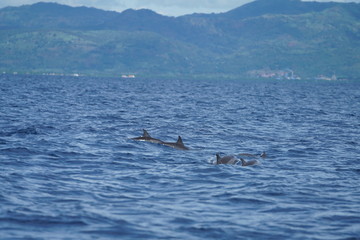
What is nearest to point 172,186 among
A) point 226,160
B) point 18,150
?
point 226,160

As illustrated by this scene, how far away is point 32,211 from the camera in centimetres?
1593

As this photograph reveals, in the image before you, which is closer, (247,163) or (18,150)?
(247,163)

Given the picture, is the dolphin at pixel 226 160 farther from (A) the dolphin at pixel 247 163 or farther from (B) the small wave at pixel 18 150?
(B) the small wave at pixel 18 150

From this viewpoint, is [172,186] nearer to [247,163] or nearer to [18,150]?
[247,163]

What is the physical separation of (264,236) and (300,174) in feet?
30.9

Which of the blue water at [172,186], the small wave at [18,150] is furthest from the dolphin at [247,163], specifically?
the small wave at [18,150]

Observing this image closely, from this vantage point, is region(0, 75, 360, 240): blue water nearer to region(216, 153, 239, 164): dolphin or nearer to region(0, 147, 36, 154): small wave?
region(0, 147, 36, 154): small wave

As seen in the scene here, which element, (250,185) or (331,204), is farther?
(250,185)

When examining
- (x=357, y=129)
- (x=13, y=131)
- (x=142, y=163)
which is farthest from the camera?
(x=357, y=129)

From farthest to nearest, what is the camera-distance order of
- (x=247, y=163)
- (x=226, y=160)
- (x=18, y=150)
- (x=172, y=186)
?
1. (x=18, y=150)
2. (x=226, y=160)
3. (x=247, y=163)
4. (x=172, y=186)

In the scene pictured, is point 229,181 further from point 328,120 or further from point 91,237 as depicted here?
point 328,120

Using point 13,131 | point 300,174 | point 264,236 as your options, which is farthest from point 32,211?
point 13,131

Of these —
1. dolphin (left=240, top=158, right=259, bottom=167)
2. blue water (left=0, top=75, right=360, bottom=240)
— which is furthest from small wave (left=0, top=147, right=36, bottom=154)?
dolphin (left=240, top=158, right=259, bottom=167)

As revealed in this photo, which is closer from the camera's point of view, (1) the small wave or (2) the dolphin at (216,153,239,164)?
(2) the dolphin at (216,153,239,164)
